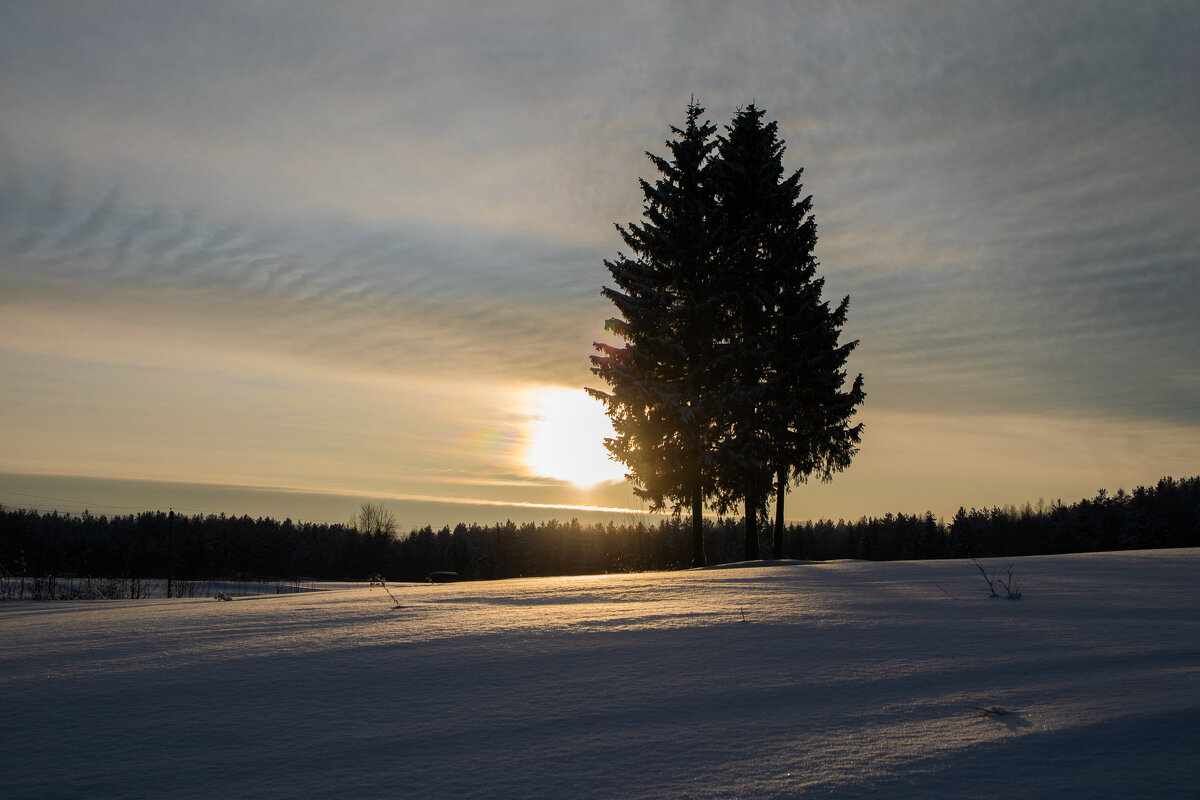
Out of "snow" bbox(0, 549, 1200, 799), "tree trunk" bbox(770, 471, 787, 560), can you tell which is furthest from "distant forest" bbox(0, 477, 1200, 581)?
"snow" bbox(0, 549, 1200, 799)

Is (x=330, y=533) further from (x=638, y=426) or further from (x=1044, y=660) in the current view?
(x=1044, y=660)

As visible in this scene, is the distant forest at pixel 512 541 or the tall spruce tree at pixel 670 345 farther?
the distant forest at pixel 512 541

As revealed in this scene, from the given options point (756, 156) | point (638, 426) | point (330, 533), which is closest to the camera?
point (638, 426)

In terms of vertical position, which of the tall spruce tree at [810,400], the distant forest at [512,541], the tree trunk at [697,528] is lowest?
the distant forest at [512,541]

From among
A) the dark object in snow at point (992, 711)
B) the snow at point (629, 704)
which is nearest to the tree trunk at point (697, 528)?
the snow at point (629, 704)

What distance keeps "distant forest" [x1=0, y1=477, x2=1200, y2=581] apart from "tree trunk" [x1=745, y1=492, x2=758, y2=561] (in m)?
41.2

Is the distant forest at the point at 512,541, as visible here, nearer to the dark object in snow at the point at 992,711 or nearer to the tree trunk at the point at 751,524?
the tree trunk at the point at 751,524

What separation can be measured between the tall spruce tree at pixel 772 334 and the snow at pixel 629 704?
1414 cm

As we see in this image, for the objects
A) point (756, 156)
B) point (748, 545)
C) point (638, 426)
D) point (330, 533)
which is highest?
point (756, 156)

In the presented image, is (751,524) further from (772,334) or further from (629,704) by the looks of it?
(629,704)

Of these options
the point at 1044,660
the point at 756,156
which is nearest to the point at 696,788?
the point at 1044,660

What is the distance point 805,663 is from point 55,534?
116 m

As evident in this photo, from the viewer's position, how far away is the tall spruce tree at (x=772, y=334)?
19.3m

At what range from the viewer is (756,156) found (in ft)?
68.0
